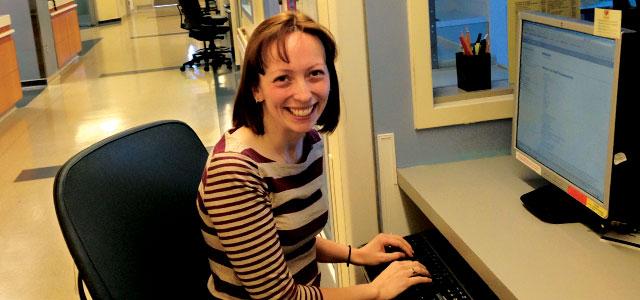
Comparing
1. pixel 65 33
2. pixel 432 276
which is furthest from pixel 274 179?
pixel 65 33

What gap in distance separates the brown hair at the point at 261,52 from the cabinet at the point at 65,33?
8.70m

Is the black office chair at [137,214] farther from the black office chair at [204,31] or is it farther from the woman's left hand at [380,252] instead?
the black office chair at [204,31]

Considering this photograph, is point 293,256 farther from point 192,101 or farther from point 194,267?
point 192,101

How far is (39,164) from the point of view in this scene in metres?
5.37

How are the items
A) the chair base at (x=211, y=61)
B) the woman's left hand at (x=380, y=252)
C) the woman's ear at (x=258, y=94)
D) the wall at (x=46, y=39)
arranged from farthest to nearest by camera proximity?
the chair base at (x=211, y=61) < the wall at (x=46, y=39) < the woman's left hand at (x=380, y=252) < the woman's ear at (x=258, y=94)

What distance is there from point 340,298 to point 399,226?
0.61 m

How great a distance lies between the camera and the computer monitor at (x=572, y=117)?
1338 millimetres

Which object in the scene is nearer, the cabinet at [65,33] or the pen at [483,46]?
the pen at [483,46]

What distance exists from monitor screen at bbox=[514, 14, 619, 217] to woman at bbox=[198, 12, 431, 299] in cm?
39

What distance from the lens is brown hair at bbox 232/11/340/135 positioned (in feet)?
4.33

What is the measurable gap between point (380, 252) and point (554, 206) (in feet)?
1.30

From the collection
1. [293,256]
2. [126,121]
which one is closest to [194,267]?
[293,256]

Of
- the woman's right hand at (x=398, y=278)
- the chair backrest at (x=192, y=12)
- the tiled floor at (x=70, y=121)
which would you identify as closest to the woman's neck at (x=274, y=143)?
the woman's right hand at (x=398, y=278)

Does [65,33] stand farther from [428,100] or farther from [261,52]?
[261,52]
